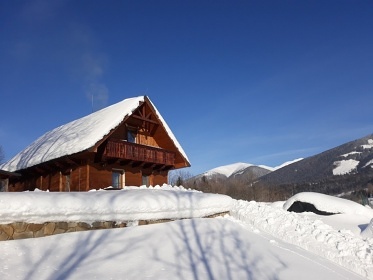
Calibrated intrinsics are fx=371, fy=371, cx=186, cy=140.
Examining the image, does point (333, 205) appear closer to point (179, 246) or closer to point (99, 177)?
point (99, 177)

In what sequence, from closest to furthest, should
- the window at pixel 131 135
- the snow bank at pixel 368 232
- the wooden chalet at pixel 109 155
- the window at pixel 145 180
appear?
the snow bank at pixel 368 232 → the wooden chalet at pixel 109 155 → the window at pixel 131 135 → the window at pixel 145 180

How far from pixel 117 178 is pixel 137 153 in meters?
2.02

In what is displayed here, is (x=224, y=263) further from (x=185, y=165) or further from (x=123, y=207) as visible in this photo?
(x=185, y=165)

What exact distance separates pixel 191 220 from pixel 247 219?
9.68ft

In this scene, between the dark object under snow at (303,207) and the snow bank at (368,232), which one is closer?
the snow bank at (368,232)

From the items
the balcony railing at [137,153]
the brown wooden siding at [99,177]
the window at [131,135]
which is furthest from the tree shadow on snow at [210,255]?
the window at [131,135]

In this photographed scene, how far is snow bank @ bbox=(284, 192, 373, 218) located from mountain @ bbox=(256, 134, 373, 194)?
295 ft

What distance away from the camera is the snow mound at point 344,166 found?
418 ft

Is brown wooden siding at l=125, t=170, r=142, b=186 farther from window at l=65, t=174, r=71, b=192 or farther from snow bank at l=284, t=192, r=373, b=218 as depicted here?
snow bank at l=284, t=192, r=373, b=218

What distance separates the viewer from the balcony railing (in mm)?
20130

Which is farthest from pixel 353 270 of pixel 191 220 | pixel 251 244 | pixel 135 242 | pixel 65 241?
pixel 65 241

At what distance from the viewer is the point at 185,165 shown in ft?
82.1

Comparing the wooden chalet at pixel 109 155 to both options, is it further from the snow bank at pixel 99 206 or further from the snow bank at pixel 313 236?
the snow bank at pixel 313 236

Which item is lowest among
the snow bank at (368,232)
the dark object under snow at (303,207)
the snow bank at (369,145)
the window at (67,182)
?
the snow bank at (368,232)
